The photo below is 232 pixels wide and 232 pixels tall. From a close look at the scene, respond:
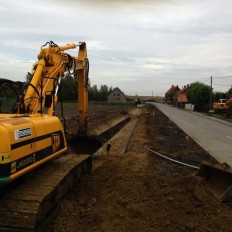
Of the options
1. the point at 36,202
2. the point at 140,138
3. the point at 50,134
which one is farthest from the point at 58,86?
the point at 140,138

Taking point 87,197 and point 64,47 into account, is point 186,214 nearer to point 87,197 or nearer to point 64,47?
point 87,197

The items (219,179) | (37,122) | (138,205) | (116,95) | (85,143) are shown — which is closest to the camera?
(37,122)

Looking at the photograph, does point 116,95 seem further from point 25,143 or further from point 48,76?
point 25,143

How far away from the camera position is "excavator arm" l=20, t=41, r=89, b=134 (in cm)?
798

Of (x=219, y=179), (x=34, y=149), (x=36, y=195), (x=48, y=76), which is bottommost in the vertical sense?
(x=219, y=179)

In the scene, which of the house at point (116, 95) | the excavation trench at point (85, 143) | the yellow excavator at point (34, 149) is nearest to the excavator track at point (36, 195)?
the yellow excavator at point (34, 149)

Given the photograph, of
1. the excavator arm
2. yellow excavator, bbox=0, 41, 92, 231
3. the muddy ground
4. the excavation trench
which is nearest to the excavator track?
yellow excavator, bbox=0, 41, 92, 231

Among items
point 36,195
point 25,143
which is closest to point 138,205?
point 36,195

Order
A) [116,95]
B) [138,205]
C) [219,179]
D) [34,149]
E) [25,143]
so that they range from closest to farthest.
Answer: [25,143], [34,149], [138,205], [219,179], [116,95]

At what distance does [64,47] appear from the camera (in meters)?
10.6

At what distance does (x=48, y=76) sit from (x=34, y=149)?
288cm

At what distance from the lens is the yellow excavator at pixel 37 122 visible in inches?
231

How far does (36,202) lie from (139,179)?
412 cm

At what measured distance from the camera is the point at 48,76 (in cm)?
919
